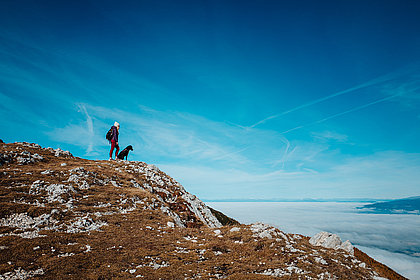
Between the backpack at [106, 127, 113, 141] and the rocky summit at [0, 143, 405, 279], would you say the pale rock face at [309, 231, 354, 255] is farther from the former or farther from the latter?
the backpack at [106, 127, 113, 141]

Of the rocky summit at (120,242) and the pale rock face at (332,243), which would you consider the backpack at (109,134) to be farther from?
the pale rock face at (332,243)

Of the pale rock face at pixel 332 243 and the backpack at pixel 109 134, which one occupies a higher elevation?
the backpack at pixel 109 134

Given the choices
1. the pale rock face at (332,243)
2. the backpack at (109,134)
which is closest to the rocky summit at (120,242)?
the pale rock face at (332,243)

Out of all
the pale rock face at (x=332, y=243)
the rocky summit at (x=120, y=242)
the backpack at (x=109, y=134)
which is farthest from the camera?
the backpack at (x=109, y=134)

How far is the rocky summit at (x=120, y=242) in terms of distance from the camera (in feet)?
39.5

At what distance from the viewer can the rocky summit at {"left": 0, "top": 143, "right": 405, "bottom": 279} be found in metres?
12.0

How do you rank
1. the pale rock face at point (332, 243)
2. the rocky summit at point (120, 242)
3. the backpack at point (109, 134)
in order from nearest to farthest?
1. the rocky summit at point (120, 242)
2. the pale rock face at point (332, 243)
3. the backpack at point (109, 134)

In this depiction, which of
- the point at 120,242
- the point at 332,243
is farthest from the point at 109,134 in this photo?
the point at 332,243

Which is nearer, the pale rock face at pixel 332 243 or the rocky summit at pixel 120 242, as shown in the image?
the rocky summit at pixel 120 242

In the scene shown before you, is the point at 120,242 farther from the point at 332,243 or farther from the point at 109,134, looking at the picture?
the point at 109,134

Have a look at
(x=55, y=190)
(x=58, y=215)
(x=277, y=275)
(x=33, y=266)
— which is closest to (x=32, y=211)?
(x=58, y=215)

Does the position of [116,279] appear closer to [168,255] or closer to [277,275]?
[168,255]

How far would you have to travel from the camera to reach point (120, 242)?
15906 millimetres

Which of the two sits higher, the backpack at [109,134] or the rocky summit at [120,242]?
the backpack at [109,134]
